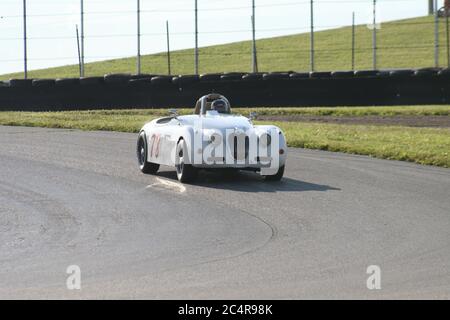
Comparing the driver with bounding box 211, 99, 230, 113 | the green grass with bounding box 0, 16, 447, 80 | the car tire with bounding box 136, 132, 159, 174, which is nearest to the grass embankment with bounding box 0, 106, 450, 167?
the driver with bounding box 211, 99, 230, 113

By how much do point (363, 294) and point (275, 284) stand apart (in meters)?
0.75

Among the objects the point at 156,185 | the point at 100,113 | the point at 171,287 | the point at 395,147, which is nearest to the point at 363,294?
the point at 171,287

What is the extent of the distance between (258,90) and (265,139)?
17134mm

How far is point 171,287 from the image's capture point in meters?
8.15

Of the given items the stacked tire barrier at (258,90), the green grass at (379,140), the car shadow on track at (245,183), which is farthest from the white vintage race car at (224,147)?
the stacked tire barrier at (258,90)

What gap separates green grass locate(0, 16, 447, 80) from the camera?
2515 inches

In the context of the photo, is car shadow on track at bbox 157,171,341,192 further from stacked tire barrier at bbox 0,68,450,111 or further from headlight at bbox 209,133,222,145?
stacked tire barrier at bbox 0,68,450,111

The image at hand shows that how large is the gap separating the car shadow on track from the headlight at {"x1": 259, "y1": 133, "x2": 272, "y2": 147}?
531 millimetres

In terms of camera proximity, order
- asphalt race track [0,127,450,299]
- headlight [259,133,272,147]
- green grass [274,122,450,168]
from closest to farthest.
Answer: asphalt race track [0,127,450,299], headlight [259,133,272,147], green grass [274,122,450,168]

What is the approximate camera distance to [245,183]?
15.1m

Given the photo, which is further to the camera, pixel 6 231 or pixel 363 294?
pixel 6 231

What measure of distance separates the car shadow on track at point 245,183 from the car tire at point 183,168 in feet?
0.38

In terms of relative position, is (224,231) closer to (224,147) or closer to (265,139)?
(224,147)
